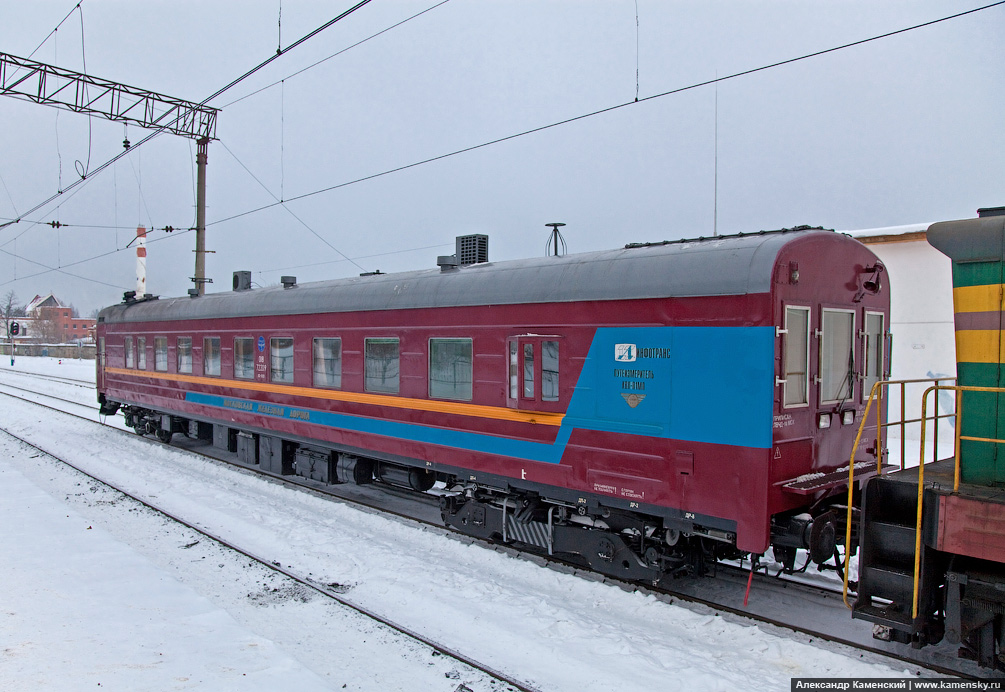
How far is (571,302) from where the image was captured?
740 centimetres

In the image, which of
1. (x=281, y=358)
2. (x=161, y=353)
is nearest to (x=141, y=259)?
(x=161, y=353)

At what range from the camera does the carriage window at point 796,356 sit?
239 inches

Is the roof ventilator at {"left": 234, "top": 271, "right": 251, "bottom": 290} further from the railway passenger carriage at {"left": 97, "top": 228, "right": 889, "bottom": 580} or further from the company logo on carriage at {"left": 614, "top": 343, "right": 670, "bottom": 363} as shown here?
the company logo on carriage at {"left": 614, "top": 343, "right": 670, "bottom": 363}

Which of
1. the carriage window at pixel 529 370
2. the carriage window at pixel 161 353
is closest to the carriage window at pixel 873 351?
the carriage window at pixel 529 370

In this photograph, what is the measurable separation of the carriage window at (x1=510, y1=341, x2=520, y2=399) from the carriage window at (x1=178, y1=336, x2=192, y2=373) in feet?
33.9

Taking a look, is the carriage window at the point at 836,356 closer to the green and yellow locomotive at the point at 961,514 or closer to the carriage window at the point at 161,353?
the green and yellow locomotive at the point at 961,514

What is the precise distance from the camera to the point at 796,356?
623cm

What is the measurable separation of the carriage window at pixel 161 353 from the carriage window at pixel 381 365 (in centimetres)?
860

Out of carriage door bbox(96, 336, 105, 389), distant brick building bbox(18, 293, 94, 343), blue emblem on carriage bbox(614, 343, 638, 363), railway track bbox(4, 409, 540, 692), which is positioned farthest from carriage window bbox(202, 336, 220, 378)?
distant brick building bbox(18, 293, 94, 343)

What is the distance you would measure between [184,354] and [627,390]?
12.4 m

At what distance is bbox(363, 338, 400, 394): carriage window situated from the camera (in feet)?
31.9

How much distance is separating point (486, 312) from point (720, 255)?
3.12 meters

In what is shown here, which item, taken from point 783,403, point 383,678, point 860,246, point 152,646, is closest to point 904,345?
point 860,246

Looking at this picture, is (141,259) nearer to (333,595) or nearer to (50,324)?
(333,595)
